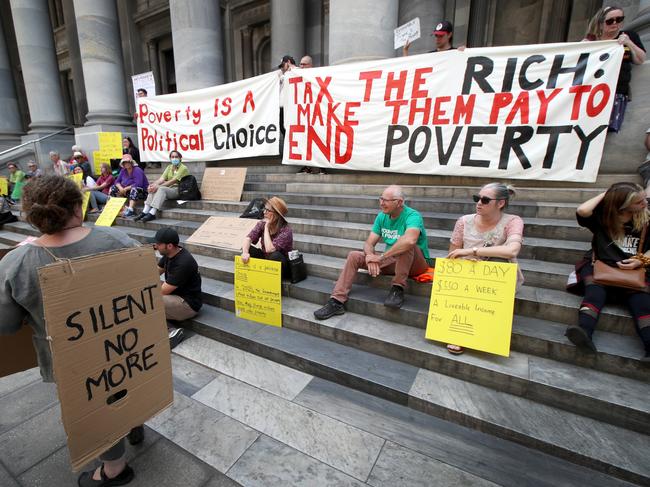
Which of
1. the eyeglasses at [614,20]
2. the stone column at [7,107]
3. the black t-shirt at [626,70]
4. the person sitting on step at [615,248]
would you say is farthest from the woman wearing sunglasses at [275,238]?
the stone column at [7,107]

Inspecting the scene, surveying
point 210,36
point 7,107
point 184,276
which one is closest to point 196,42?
point 210,36

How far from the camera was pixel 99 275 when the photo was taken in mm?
1547

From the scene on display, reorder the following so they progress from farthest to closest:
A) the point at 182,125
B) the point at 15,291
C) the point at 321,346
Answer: the point at 182,125 → the point at 321,346 → the point at 15,291

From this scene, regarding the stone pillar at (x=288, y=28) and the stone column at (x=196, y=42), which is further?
the stone pillar at (x=288, y=28)

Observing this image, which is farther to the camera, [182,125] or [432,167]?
[182,125]

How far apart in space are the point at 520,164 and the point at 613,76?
49.5 inches

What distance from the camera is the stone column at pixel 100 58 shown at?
965 cm

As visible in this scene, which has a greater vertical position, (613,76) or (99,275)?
(613,76)

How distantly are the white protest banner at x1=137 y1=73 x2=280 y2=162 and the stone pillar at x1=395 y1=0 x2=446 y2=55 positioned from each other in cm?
412

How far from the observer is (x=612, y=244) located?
2662 millimetres

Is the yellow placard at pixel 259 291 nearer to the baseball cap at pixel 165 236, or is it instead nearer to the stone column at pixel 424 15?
the baseball cap at pixel 165 236

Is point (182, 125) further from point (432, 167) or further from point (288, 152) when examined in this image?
point (432, 167)

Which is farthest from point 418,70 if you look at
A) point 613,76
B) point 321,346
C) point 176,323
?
point 176,323

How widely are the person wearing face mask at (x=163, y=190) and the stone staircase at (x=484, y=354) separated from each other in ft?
7.78
